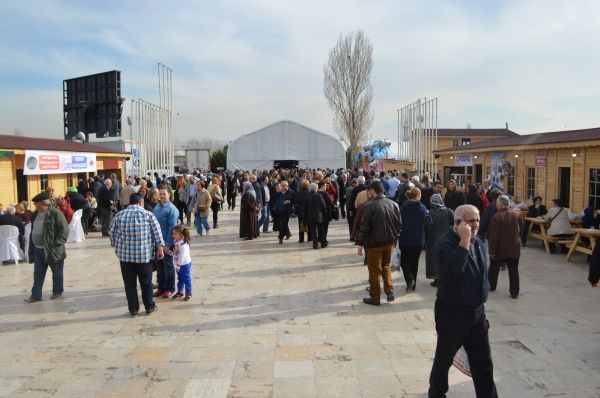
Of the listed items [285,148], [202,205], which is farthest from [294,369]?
[285,148]

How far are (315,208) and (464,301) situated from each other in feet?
25.7

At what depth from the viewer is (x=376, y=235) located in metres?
6.88

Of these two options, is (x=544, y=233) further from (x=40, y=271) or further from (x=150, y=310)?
(x=40, y=271)

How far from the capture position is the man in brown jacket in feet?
24.3

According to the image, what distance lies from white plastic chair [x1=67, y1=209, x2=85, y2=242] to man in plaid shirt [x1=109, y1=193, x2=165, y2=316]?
24.6ft

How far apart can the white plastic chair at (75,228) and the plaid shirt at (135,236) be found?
7522mm

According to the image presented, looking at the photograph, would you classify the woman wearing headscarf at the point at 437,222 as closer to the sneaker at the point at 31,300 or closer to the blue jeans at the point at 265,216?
the sneaker at the point at 31,300

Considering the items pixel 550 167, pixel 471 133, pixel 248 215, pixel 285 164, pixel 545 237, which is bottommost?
pixel 545 237

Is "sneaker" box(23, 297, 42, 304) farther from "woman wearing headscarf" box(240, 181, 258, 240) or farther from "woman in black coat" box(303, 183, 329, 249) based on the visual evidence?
"woman wearing headscarf" box(240, 181, 258, 240)

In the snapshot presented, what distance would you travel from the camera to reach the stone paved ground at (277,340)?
4574mm

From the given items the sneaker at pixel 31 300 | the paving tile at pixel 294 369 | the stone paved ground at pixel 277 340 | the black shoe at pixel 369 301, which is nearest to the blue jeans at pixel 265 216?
the stone paved ground at pixel 277 340

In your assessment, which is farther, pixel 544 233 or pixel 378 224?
pixel 544 233

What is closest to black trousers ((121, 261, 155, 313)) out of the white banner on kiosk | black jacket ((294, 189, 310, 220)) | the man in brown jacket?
the man in brown jacket

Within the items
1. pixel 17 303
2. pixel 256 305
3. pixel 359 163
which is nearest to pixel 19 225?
pixel 17 303
